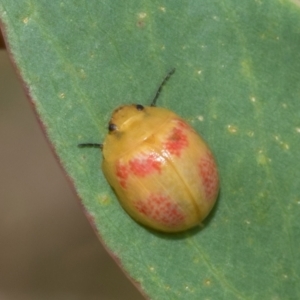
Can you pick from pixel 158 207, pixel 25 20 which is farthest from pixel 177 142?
pixel 25 20

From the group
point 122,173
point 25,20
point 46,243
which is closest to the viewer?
point 25,20

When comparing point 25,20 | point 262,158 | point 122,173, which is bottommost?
point 122,173

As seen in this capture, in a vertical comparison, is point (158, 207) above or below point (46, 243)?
above

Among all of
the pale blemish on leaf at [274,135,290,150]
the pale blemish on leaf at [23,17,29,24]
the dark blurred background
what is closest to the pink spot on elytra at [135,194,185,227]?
the pale blemish on leaf at [274,135,290,150]

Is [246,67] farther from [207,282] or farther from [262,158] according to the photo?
[207,282]

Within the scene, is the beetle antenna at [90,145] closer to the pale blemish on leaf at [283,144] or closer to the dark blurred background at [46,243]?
the pale blemish on leaf at [283,144]

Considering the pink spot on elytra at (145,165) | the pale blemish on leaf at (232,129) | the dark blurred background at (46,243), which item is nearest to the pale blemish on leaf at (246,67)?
the pale blemish on leaf at (232,129)

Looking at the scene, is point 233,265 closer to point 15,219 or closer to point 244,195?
point 244,195
